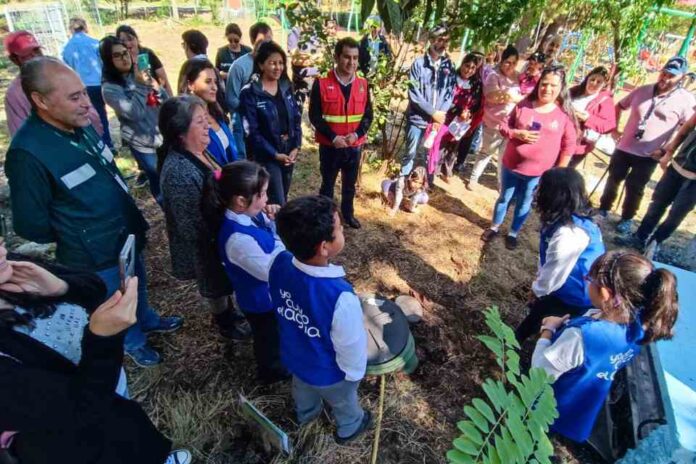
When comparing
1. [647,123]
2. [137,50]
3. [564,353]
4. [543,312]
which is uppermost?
[137,50]

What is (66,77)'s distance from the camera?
181cm

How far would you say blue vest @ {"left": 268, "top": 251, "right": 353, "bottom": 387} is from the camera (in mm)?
1603

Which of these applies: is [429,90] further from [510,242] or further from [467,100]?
[510,242]

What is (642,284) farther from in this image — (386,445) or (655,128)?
(655,128)

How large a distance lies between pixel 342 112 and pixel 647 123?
3.35 m

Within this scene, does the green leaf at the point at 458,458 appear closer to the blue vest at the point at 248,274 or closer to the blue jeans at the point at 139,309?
the blue vest at the point at 248,274

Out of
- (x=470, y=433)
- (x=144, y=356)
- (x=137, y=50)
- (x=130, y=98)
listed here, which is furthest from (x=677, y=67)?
(x=137, y=50)

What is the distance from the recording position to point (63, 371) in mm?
1188

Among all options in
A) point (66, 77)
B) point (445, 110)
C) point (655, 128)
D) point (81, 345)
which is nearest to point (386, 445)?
point (81, 345)

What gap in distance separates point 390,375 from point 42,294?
215 cm

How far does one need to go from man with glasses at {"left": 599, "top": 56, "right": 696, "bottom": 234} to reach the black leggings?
9.25 ft

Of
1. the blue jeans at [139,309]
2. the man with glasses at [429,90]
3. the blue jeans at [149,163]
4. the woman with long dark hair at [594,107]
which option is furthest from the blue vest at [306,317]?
the woman with long dark hair at [594,107]

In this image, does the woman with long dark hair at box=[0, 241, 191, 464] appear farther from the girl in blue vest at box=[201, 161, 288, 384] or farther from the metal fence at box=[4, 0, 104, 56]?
the metal fence at box=[4, 0, 104, 56]

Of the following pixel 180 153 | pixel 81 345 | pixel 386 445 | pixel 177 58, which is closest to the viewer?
pixel 81 345
